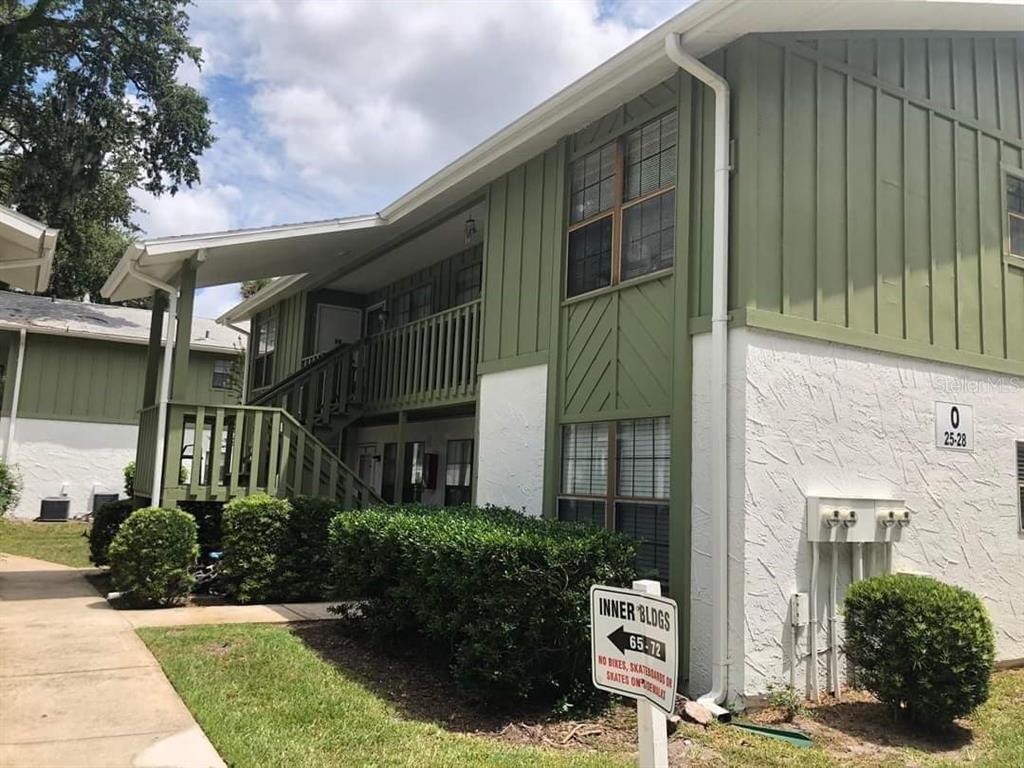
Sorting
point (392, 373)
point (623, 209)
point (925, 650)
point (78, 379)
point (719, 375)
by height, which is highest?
point (623, 209)

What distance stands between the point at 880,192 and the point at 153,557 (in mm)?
8660

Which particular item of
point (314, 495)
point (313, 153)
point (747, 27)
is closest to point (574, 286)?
point (747, 27)

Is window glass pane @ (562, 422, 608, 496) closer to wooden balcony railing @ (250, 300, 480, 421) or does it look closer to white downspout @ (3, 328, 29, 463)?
wooden balcony railing @ (250, 300, 480, 421)

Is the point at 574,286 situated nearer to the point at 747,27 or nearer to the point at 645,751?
the point at 747,27

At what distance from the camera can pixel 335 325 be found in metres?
16.3

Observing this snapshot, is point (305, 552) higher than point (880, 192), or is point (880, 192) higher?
point (880, 192)

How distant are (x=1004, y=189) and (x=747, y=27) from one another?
4148mm

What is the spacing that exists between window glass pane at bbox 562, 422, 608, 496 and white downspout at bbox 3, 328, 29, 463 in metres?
18.1

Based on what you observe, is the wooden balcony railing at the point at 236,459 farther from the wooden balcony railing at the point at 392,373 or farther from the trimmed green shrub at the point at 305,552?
the wooden balcony railing at the point at 392,373

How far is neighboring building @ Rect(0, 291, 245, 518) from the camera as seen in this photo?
21.2 m

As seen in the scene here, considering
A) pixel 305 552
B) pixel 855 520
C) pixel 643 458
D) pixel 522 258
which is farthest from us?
pixel 305 552

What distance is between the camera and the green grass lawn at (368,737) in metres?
4.86

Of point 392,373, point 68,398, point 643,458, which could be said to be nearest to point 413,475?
point 392,373

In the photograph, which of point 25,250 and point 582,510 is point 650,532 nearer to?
point 582,510
